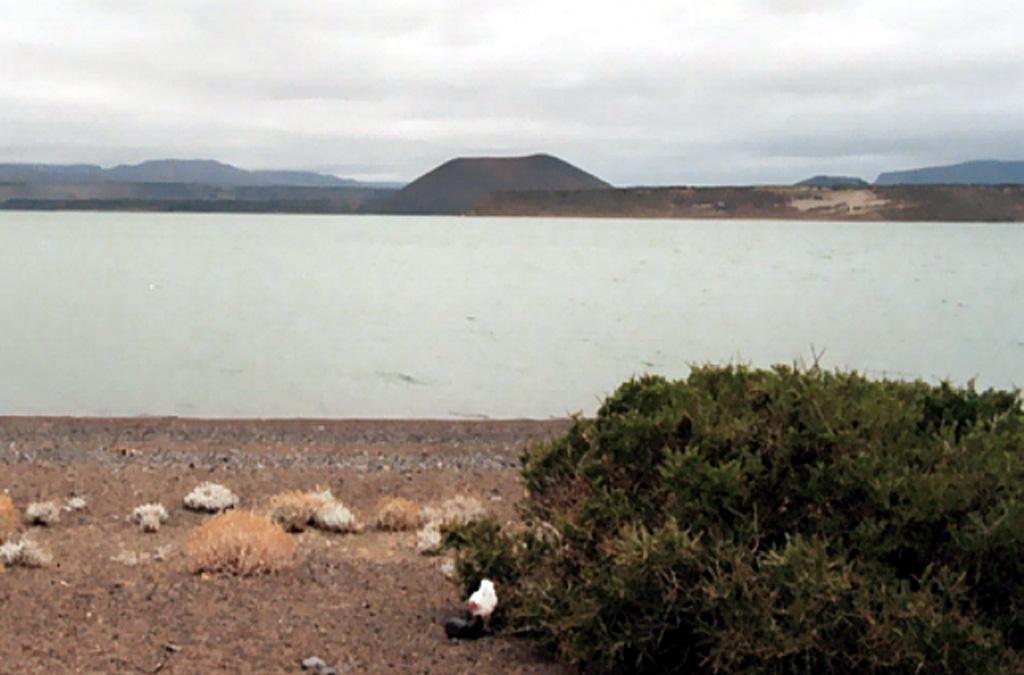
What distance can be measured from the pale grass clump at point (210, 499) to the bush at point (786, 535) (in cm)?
531

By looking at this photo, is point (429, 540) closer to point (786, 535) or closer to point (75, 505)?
point (75, 505)

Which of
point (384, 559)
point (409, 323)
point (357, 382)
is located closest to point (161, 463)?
point (384, 559)

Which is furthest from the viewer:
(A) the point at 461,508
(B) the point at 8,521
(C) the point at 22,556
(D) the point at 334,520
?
(A) the point at 461,508

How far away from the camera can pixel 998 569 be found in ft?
15.9

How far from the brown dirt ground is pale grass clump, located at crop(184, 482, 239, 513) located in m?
0.18

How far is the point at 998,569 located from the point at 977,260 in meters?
127

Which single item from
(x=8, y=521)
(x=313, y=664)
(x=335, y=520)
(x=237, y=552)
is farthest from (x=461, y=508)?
(x=313, y=664)

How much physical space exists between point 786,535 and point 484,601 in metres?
1.67

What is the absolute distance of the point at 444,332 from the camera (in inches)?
1777

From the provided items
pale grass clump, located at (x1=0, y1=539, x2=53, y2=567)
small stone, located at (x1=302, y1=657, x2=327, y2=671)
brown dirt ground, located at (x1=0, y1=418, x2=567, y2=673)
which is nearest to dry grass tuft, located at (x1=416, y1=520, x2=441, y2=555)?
brown dirt ground, located at (x1=0, y1=418, x2=567, y2=673)

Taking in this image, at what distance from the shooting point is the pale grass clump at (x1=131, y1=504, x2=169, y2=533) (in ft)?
31.3

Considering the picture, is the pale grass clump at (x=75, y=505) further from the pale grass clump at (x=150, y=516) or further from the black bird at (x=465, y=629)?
the black bird at (x=465, y=629)

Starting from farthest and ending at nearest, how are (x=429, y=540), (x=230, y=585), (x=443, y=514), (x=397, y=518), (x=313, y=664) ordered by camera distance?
(x=443, y=514), (x=397, y=518), (x=429, y=540), (x=230, y=585), (x=313, y=664)

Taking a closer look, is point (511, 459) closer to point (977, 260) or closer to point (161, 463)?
point (161, 463)
